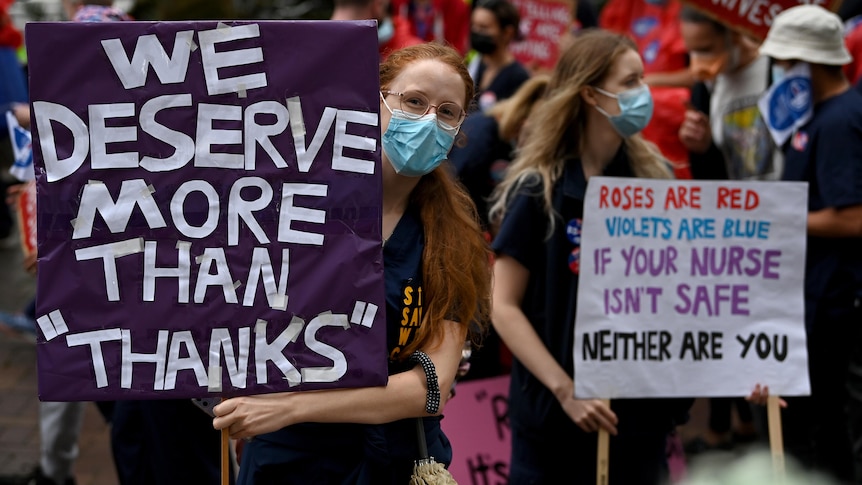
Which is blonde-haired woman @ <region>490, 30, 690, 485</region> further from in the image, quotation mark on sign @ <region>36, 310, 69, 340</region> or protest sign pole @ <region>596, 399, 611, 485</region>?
quotation mark on sign @ <region>36, 310, 69, 340</region>

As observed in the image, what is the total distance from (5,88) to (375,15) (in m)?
1.99

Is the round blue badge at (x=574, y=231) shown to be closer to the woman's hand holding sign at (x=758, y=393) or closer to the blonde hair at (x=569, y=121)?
the blonde hair at (x=569, y=121)

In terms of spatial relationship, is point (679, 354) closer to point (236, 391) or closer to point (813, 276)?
point (813, 276)

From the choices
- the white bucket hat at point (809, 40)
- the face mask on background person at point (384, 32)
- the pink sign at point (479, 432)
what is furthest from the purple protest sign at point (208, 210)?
the face mask on background person at point (384, 32)

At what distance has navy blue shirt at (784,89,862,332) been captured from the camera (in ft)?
14.9

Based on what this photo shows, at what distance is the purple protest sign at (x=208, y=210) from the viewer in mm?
2436

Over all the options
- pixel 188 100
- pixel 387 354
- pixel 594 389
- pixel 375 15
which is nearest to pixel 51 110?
pixel 188 100

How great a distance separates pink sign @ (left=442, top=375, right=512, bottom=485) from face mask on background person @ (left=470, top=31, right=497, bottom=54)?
2.59 m

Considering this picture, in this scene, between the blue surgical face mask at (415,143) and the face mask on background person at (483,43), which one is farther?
the face mask on background person at (483,43)

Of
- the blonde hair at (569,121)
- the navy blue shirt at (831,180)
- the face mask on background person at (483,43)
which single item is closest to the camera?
Result: the blonde hair at (569,121)

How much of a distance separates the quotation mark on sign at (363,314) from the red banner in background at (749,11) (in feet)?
10.9

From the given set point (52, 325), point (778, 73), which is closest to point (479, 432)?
point (778, 73)

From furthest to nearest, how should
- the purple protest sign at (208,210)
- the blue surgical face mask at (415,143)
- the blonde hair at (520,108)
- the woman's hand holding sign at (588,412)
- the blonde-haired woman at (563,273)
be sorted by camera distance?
the blonde hair at (520,108)
the blonde-haired woman at (563,273)
the woman's hand holding sign at (588,412)
the blue surgical face mask at (415,143)
the purple protest sign at (208,210)

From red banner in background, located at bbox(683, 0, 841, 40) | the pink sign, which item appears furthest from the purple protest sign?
red banner in background, located at bbox(683, 0, 841, 40)
